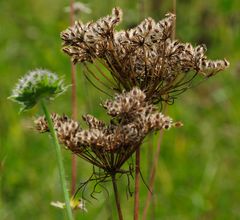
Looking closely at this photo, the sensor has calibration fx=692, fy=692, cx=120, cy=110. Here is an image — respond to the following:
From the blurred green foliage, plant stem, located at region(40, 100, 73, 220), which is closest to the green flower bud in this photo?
plant stem, located at region(40, 100, 73, 220)

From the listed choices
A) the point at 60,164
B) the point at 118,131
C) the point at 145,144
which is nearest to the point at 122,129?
the point at 118,131

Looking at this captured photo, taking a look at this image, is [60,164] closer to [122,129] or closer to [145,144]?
[122,129]

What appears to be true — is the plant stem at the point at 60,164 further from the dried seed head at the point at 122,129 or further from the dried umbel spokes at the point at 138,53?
the dried umbel spokes at the point at 138,53

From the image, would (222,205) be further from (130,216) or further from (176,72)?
(176,72)

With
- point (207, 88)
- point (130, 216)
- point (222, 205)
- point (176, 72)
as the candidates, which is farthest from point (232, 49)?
point (176, 72)

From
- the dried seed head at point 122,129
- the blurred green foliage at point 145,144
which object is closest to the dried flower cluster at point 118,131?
the dried seed head at point 122,129
